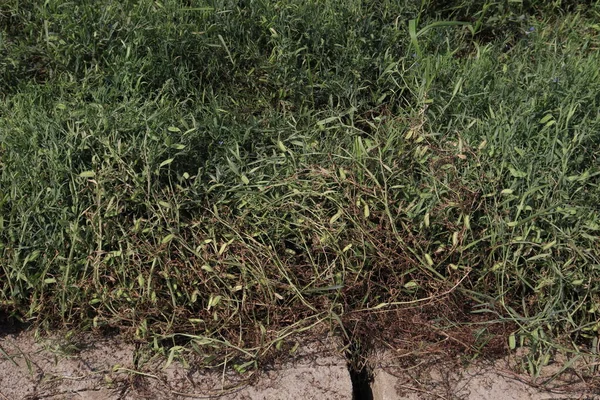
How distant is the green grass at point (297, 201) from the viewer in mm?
2688

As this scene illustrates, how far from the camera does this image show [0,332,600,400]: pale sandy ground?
2.56 meters

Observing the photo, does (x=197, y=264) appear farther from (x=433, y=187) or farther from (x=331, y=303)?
(x=433, y=187)

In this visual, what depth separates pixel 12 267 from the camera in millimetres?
2672

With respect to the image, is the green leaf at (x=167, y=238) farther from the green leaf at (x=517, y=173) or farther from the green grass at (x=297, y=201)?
the green leaf at (x=517, y=173)

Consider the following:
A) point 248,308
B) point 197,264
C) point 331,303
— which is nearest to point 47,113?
point 197,264

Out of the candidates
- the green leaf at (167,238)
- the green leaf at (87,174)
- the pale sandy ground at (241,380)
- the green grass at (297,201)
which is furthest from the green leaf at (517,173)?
the green leaf at (87,174)

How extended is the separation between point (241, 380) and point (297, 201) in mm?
726

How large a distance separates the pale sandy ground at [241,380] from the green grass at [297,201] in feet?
0.29

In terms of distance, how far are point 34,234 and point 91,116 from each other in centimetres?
54

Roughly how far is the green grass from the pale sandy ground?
9cm

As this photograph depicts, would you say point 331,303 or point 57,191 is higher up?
point 57,191

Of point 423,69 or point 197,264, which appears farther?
point 423,69

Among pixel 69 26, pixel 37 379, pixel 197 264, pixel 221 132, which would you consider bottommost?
pixel 37 379

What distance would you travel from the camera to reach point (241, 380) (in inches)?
102
